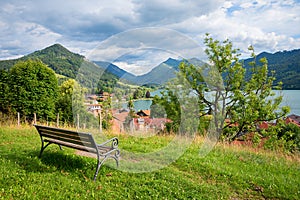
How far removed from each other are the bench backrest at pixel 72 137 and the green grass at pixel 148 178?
507mm

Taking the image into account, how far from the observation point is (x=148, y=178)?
4324 mm

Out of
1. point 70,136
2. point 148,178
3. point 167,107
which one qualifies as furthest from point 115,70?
point 148,178

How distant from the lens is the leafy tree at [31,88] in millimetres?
15844

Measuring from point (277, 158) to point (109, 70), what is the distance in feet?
16.3

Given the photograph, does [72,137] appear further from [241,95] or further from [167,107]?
[241,95]

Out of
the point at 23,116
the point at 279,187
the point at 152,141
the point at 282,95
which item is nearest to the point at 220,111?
the point at 282,95

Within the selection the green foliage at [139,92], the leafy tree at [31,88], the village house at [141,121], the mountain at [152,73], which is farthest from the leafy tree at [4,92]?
the mountain at [152,73]

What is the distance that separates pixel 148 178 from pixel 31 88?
Result: 1435cm

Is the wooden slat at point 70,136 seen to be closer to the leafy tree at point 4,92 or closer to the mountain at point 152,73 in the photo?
the mountain at point 152,73

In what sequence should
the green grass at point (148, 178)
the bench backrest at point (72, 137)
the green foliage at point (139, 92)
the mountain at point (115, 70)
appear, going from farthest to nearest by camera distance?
the green foliage at point (139, 92) → the mountain at point (115, 70) → the bench backrest at point (72, 137) → the green grass at point (148, 178)

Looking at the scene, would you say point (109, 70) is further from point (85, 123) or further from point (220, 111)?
point (220, 111)

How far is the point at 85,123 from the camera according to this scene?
5.29 m

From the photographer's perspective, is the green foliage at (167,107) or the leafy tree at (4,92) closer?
the green foliage at (167,107)

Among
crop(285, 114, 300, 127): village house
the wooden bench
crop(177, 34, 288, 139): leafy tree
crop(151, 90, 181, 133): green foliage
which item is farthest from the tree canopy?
the wooden bench
